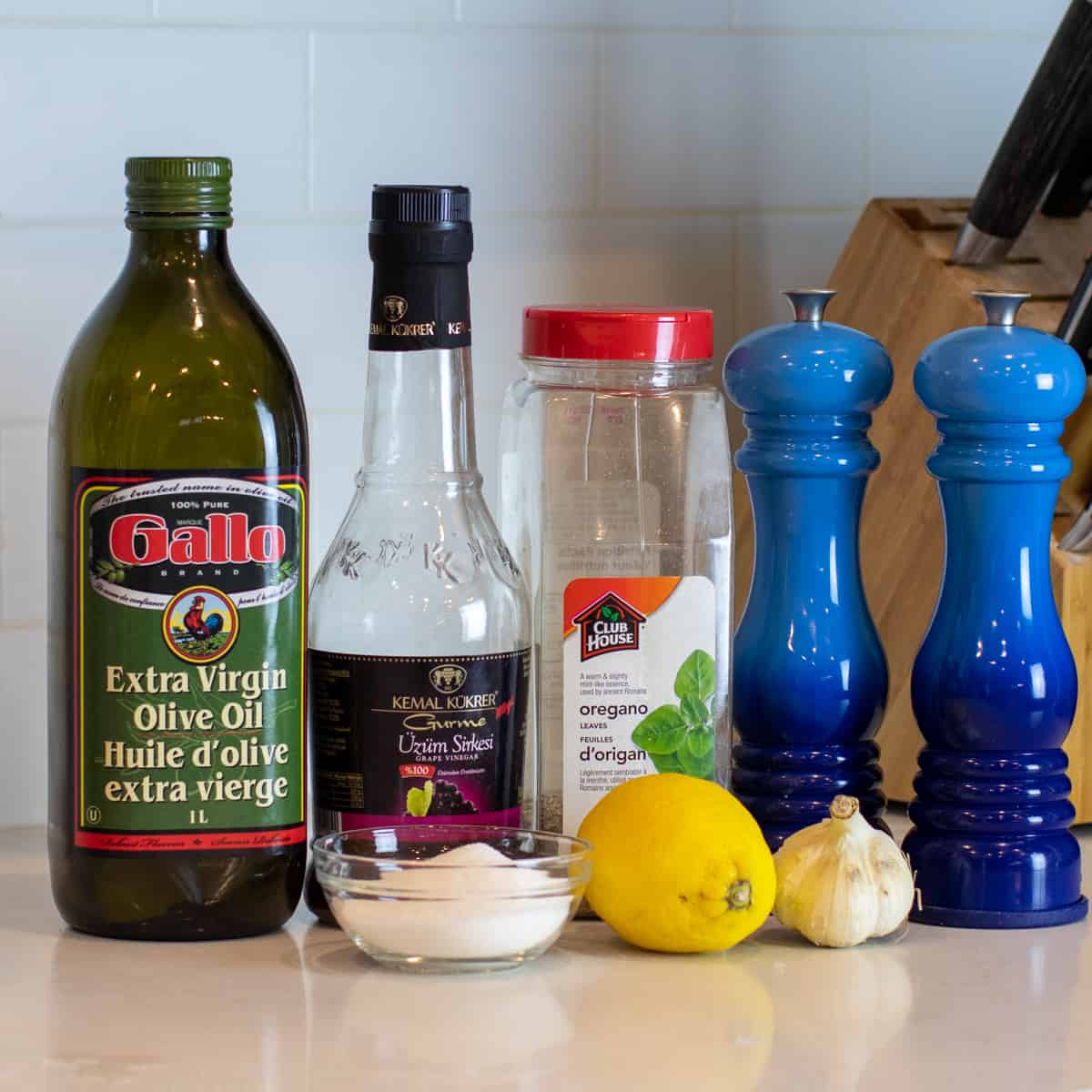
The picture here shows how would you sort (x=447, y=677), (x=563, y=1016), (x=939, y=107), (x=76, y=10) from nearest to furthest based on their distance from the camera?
(x=563, y=1016) → (x=447, y=677) → (x=76, y=10) → (x=939, y=107)

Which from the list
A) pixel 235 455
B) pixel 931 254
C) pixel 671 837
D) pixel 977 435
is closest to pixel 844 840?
pixel 671 837

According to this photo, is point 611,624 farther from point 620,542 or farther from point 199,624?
point 199,624

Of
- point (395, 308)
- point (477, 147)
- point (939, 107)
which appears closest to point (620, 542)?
point (395, 308)

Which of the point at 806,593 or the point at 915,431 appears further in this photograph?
the point at 915,431

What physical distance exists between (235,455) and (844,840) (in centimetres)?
31

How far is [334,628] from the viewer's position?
0.88 m

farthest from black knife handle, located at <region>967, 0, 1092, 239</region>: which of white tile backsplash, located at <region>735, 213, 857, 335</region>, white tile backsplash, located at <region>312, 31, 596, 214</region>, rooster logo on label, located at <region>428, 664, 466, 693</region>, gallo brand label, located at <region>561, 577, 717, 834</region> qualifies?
rooster logo on label, located at <region>428, 664, 466, 693</region>

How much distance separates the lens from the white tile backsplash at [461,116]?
113cm

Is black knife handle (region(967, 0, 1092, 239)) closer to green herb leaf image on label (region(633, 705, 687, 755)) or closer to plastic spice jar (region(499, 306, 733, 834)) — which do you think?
plastic spice jar (region(499, 306, 733, 834))

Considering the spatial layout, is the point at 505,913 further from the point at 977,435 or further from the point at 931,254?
the point at 931,254

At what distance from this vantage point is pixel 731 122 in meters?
1.23

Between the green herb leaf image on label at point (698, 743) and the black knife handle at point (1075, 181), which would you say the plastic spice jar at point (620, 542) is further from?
the black knife handle at point (1075, 181)

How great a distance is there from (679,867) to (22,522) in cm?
48

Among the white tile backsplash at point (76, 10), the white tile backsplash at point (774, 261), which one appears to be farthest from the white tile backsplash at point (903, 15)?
the white tile backsplash at point (76, 10)
